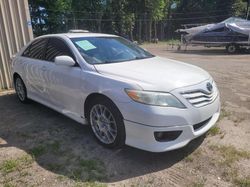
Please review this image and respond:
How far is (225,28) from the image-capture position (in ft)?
A: 54.2

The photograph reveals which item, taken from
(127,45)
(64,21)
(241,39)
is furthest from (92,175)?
(64,21)

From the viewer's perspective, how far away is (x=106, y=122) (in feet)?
12.3

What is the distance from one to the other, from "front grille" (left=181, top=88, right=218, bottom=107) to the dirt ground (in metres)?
0.67

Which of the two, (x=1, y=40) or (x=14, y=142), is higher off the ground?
(x=1, y=40)

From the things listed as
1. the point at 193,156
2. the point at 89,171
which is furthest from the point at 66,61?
the point at 193,156

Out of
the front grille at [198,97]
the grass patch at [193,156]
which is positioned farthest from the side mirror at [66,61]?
the grass patch at [193,156]

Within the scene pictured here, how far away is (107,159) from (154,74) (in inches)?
49.3

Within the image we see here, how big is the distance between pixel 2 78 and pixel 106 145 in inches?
196

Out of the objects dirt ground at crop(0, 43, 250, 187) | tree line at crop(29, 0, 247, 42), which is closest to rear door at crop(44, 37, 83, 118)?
dirt ground at crop(0, 43, 250, 187)

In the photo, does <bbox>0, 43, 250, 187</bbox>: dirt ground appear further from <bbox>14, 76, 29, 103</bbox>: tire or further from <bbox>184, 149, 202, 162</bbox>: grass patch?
<bbox>14, 76, 29, 103</bbox>: tire

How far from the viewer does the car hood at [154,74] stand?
3396 millimetres

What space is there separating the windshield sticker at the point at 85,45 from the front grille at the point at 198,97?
175cm

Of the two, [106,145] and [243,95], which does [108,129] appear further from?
[243,95]

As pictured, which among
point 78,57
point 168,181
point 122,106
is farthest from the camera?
point 78,57
